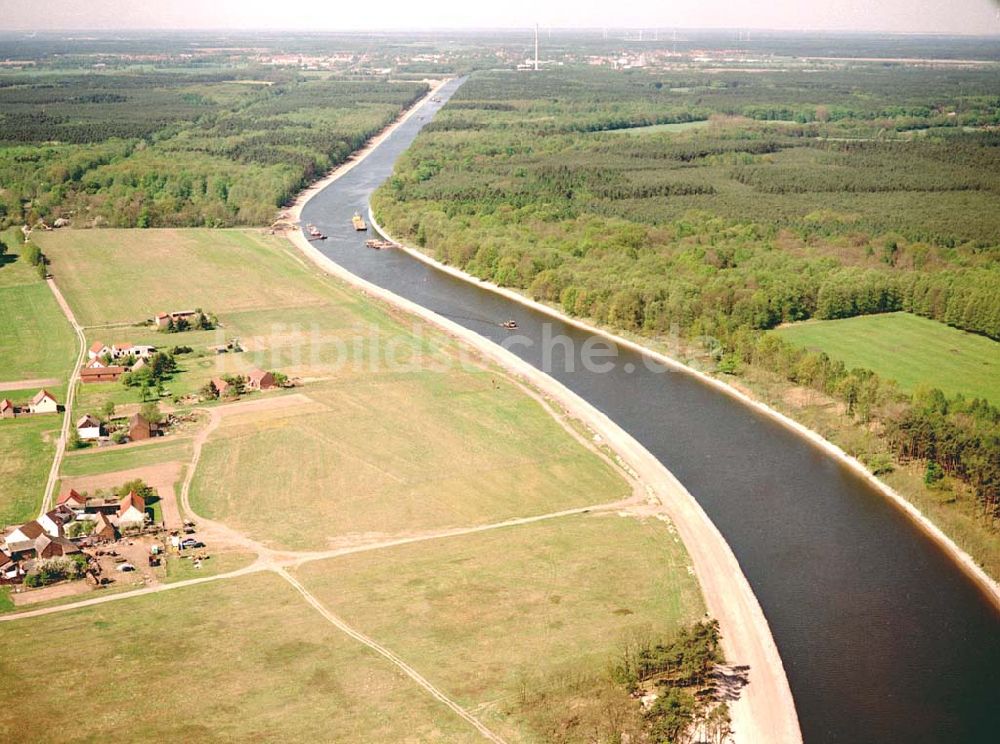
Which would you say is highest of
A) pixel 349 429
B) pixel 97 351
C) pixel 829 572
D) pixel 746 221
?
pixel 746 221

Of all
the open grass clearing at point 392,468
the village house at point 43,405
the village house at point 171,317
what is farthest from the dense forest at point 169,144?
the open grass clearing at point 392,468

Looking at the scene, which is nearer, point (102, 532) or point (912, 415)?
point (102, 532)

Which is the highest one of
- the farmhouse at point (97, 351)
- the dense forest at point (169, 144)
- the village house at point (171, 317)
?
the dense forest at point (169, 144)

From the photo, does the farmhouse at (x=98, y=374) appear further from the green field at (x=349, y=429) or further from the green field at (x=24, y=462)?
the green field at (x=24, y=462)

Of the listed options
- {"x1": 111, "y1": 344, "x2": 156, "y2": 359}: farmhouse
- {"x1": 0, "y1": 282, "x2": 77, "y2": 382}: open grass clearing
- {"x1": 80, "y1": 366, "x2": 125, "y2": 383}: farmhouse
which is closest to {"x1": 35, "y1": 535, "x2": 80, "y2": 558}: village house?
{"x1": 80, "y1": 366, "x2": 125, "y2": 383}: farmhouse

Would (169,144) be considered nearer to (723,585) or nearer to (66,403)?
(66,403)

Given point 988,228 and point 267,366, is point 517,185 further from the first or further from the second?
point 267,366

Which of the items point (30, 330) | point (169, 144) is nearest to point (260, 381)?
point (30, 330)
